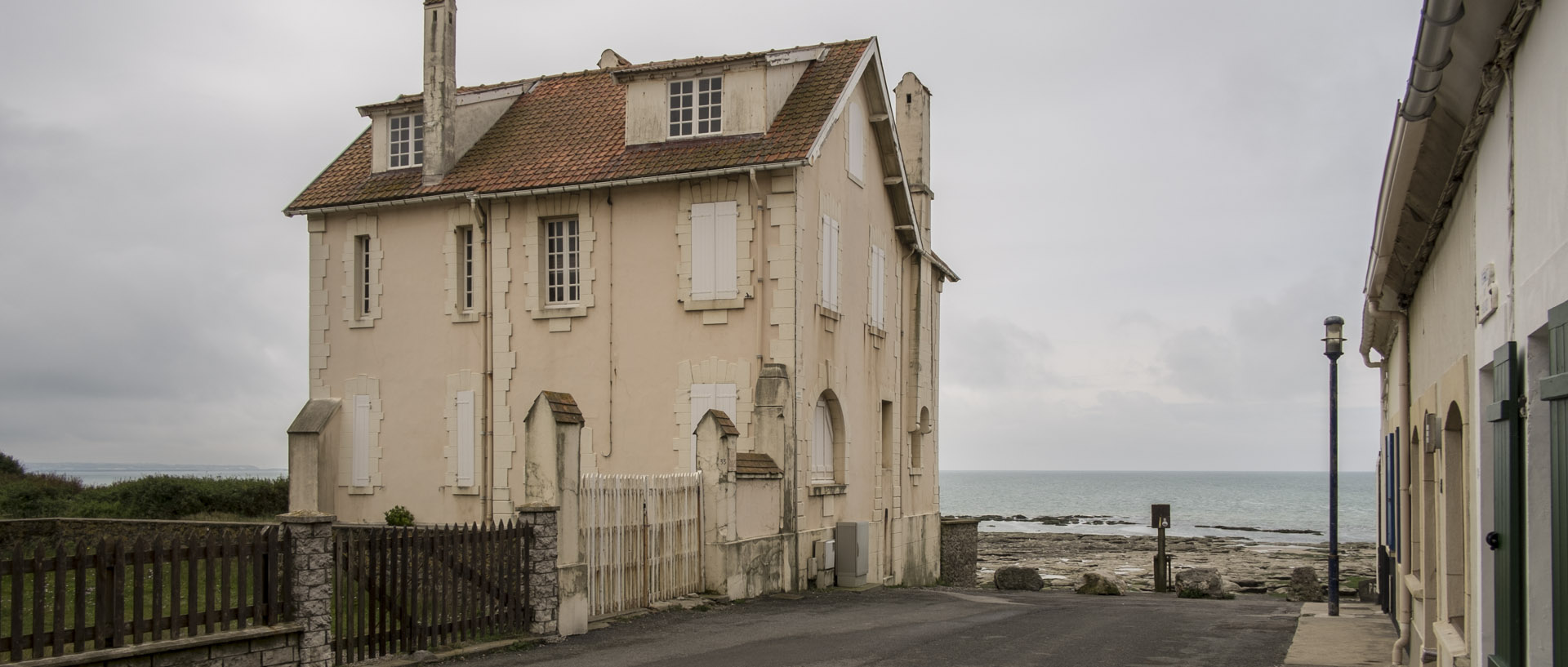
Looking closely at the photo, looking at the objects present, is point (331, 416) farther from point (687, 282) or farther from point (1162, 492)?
point (1162, 492)

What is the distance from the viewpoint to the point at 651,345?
21953 mm

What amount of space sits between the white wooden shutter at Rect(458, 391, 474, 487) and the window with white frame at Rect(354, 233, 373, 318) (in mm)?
3207

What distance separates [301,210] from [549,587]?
571 inches

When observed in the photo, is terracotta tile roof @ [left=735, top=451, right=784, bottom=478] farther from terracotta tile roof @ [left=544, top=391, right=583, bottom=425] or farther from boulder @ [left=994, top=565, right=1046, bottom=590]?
boulder @ [left=994, top=565, right=1046, bottom=590]

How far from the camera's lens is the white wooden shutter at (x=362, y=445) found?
24.6 metres

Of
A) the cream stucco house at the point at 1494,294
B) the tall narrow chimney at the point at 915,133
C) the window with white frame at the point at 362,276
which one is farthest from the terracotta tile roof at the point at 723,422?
the tall narrow chimney at the point at 915,133

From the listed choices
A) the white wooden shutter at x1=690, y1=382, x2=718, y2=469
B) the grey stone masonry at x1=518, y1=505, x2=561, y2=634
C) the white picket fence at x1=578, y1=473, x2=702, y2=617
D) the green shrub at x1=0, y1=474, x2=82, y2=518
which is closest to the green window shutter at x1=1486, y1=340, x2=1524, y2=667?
the grey stone masonry at x1=518, y1=505, x2=561, y2=634

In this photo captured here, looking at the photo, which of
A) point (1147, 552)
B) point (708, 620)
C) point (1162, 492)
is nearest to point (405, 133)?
point (708, 620)

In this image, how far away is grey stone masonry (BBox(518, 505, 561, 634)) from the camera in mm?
13805

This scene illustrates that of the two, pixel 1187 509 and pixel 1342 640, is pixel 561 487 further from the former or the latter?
pixel 1187 509

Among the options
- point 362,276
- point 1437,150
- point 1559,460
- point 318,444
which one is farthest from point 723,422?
point 1559,460

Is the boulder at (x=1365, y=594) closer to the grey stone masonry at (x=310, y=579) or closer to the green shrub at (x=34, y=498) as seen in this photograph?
the grey stone masonry at (x=310, y=579)

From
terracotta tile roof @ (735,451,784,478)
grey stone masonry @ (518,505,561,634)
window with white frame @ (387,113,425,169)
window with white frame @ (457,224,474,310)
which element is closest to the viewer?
grey stone masonry @ (518,505,561,634)

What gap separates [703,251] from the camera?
21.6 meters
